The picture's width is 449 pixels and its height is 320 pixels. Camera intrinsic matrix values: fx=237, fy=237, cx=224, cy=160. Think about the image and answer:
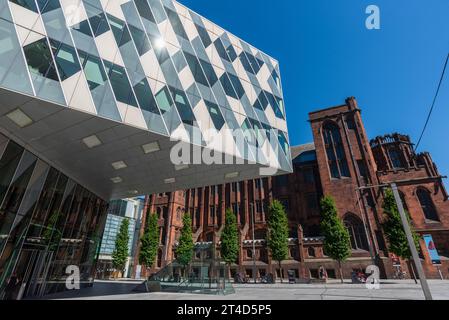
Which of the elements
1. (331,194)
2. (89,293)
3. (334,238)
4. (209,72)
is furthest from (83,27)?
(331,194)

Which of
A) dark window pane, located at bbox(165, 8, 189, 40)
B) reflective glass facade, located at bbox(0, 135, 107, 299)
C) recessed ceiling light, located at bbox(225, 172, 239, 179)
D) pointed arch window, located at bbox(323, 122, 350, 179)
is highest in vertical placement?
pointed arch window, located at bbox(323, 122, 350, 179)

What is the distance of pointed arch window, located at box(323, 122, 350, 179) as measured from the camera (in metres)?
40.3

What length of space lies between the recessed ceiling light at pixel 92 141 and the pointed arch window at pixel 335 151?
124ft

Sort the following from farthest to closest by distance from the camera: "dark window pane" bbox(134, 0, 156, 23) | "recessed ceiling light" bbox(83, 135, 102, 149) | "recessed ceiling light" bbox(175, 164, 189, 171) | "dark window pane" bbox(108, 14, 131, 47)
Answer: "recessed ceiling light" bbox(175, 164, 189, 171)
"dark window pane" bbox(134, 0, 156, 23)
"dark window pane" bbox(108, 14, 131, 47)
"recessed ceiling light" bbox(83, 135, 102, 149)

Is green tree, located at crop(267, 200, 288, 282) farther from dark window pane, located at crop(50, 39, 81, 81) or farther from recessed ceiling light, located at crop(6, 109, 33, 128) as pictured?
dark window pane, located at crop(50, 39, 81, 81)

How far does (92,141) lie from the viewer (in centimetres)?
1242

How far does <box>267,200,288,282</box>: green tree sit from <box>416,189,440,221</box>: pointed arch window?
68.2 ft

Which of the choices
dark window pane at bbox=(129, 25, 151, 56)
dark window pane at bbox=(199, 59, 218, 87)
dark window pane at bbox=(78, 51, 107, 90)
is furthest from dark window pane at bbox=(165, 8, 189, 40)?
dark window pane at bbox=(78, 51, 107, 90)

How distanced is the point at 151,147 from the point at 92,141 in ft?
9.74

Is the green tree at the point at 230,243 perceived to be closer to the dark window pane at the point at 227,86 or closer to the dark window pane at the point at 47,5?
the dark window pane at the point at 227,86

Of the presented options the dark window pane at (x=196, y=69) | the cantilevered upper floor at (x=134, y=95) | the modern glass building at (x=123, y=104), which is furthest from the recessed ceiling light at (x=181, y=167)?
the dark window pane at (x=196, y=69)

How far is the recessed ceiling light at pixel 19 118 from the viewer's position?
32.8ft
